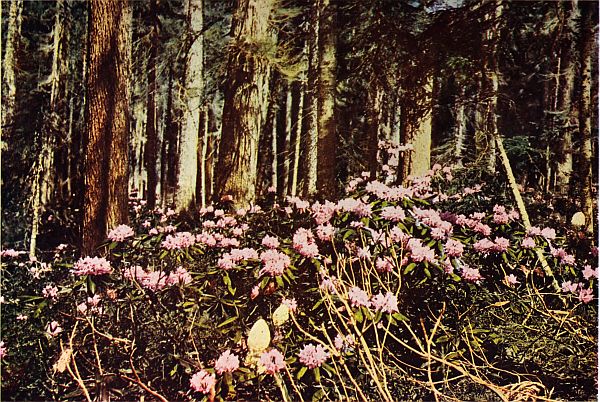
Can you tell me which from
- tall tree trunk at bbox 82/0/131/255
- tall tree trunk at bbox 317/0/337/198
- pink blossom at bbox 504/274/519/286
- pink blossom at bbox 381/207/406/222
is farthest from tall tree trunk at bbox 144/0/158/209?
pink blossom at bbox 504/274/519/286

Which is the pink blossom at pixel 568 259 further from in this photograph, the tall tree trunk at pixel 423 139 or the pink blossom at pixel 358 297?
the pink blossom at pixel 358 297

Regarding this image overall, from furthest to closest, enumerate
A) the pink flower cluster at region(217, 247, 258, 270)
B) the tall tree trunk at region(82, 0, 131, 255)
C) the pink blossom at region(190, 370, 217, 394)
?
1. the tall tree trunk at region(82, 0, 131, 255)
2. the pink flower cluster at region(217, 247, 258, 270)
3. the pink blossom at region(190, 370, 217, 394)

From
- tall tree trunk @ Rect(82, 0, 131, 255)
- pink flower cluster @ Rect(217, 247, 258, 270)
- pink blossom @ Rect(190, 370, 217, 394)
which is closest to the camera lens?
pink blossom @ Rect(190, 370, 217, 394)

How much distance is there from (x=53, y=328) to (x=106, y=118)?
95 cm

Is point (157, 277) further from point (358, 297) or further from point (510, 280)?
point (510, 280)

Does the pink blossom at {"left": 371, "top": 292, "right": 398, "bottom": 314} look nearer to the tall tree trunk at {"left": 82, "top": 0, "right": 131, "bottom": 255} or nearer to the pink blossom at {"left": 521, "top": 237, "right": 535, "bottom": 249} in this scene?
the pink blossom at {"left": 521, "top": 237, "right": 535, "bottom": 249}

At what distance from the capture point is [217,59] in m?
2.34

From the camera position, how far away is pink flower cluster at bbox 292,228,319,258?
2.23 metres

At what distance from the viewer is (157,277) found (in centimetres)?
226

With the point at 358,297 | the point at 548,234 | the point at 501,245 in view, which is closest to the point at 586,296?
the point at 548,234

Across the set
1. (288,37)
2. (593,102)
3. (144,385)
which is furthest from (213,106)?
(593,102)

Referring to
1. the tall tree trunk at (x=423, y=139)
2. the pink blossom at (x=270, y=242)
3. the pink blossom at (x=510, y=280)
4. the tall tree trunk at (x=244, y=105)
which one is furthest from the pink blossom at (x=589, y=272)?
the tall tree trunk at (x=244, y=105)

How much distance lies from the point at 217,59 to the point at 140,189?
673 mm

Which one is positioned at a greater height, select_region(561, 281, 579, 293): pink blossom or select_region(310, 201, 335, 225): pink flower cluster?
select_region(310, 201, 335, 225): pink flower cluster
